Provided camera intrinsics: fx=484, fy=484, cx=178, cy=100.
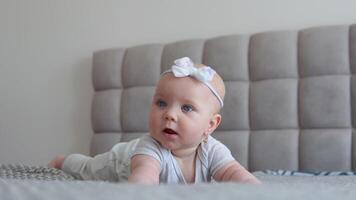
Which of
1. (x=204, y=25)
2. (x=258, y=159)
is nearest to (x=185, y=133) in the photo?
(x=258, y=159)

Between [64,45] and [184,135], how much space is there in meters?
1.56

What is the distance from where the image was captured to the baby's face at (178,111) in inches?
41.6

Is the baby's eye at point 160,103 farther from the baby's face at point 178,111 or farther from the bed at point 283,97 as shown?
the bed at point 283,97

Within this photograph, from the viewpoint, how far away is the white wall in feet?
7.23

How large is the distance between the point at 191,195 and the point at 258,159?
53.0 inches

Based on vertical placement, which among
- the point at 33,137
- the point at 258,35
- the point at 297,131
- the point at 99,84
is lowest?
the point at 33,137

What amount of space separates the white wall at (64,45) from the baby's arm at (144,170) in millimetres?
1152

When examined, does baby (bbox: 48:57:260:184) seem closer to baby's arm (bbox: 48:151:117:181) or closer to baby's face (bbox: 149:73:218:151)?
baby's face (bbox: 149:73:218:151)

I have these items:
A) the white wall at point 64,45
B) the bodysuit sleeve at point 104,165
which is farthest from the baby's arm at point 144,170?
the white wall at point 64,45

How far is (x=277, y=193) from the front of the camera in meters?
0.54

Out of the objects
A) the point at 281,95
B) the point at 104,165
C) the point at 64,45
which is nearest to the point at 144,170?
the point at 104,165

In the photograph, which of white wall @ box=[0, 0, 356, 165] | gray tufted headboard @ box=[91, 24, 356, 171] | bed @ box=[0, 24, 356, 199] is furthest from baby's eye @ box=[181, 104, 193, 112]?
white wall @ box=[0, 0, 356, 165]

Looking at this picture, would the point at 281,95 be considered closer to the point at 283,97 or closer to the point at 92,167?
the point at 283,97

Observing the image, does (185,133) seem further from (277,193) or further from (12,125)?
(12,125)
